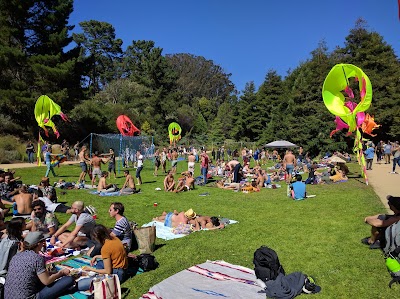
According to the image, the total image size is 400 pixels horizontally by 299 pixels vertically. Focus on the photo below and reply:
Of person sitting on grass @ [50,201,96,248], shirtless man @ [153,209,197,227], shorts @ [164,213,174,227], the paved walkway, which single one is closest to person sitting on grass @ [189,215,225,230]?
shirtless man @ [153,209,197,227]

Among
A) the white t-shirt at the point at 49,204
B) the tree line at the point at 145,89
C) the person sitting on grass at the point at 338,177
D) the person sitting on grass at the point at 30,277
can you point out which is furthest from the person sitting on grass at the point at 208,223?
the tree line at the point at 145,89

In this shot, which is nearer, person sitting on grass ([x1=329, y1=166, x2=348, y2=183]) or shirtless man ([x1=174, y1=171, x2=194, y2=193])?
shirtless man ([x1=174, y1=171, x2=194, y2=193])

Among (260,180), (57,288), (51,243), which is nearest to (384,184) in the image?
(260,180)

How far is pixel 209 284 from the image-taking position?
16.9 feet

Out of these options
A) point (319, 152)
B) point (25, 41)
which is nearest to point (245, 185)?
point (319, 152)

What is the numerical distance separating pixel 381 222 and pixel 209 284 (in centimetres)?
351

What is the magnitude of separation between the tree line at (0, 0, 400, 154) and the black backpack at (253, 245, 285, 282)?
90.0 ft

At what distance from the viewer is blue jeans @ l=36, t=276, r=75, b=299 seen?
4.45m

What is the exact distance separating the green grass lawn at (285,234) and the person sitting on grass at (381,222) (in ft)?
0.68

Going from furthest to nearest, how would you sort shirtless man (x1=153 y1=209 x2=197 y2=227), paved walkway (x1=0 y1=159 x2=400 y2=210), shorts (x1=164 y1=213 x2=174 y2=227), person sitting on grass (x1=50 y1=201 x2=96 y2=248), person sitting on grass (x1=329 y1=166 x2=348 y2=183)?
1. person sitting on grass (x1=329 y1=166 x2=348 y2=183)
2. paved walkway (x1=0 y1=159 x2=400 y2=210)
3. shorts (x1=164 y1=213 x2=174 y2=227)
4. shirtless man (x1=153 y1=209 x2=197 y2=227)
5. person sitting on grass (x1=50 y1=201 x2=96 y2=248)

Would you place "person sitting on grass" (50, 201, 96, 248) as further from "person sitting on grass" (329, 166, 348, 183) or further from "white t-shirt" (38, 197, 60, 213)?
"person sitting on grass" (329, 166, 348, 183)

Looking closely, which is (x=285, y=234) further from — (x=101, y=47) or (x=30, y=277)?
(x=101, y=47)

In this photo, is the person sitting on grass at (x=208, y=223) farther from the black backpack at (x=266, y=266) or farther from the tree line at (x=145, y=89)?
the tree line at (x=145, y=89)

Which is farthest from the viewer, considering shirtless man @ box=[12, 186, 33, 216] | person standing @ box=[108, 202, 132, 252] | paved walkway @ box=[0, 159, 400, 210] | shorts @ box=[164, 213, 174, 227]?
paved walkway @ box=[0, 159, 400, 210]
